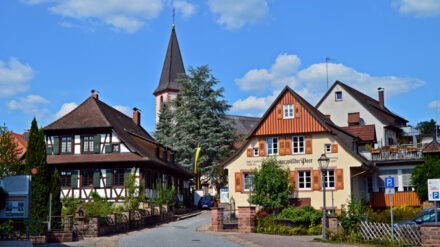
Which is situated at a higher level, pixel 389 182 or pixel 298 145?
pixel 298 145

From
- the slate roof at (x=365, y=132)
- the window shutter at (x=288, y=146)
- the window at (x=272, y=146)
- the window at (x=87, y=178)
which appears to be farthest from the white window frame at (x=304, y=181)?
the window at (x=87, y=178)

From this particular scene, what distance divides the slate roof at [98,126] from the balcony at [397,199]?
15250mm

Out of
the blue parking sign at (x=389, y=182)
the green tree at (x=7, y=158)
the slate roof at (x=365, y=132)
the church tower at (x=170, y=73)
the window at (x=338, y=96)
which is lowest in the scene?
the blue parking sign at (x=389, y=182)

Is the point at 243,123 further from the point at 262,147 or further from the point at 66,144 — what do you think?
the point at 262,147

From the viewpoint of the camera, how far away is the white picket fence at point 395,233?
2089 centimetres

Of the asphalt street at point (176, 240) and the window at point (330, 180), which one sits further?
the window at point (330, 180)

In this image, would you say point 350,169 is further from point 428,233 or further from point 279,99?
point 428,233

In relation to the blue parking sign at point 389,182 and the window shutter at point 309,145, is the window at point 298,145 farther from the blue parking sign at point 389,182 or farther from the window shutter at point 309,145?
the blue parking sign at point 389,182

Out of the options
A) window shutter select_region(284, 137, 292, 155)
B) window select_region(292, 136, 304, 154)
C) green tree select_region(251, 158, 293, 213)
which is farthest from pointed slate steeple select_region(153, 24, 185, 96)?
green tree select_region(251, 158, 293, 213)

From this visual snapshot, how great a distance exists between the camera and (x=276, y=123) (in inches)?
1443

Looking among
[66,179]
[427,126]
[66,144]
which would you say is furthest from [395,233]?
[427,126]

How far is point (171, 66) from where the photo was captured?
3265 inches

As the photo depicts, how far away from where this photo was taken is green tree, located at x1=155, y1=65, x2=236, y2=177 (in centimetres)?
5306

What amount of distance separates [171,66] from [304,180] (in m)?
50.0
